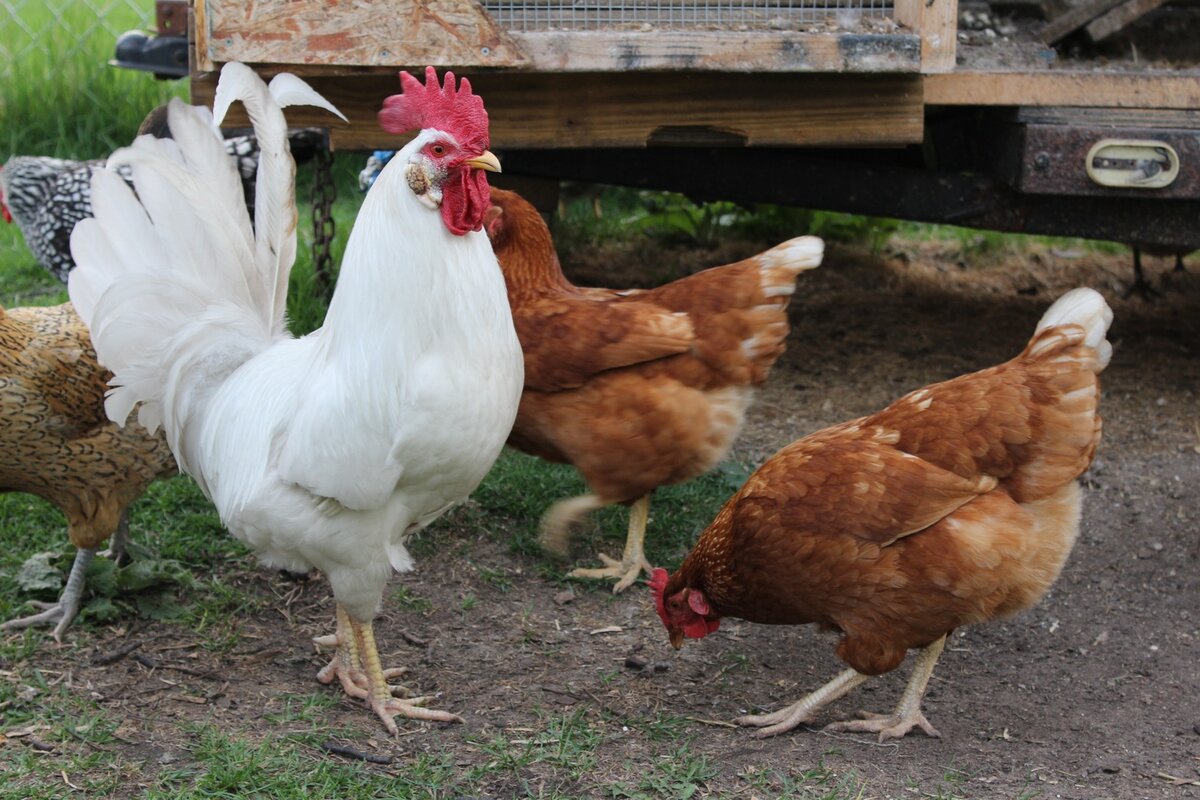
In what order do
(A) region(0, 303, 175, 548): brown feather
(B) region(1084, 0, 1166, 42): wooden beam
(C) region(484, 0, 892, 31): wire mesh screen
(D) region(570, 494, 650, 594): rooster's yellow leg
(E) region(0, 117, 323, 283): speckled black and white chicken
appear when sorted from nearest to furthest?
1. (A) region(0, 303, 175, 548): brown feather
2. (C) region(484, 0, 892, 31): wire mesh screen
3. (D) region(570, 494, 650, 594): rooster's yellow leg
4. (B) region(1084, 0, 1166, 42): wooden beam
5. (E) region(0, 117, 323, 283): speckled black and white chicken

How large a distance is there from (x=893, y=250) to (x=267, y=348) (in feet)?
16.5

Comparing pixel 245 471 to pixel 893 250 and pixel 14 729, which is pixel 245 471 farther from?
pixel 893 250

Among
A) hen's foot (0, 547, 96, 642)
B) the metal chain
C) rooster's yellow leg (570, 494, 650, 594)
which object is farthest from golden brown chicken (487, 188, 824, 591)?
the metal chain

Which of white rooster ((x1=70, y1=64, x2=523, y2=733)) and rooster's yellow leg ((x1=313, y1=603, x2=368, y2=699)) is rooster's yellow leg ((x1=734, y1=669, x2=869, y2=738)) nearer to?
white rooster ((x1=70, y1=64, x2=523, y2=733))

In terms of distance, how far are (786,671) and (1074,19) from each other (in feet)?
11.9

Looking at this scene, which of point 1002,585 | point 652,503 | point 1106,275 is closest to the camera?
point 1002,585

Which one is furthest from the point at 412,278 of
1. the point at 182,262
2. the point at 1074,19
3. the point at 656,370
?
the point at 1074,19

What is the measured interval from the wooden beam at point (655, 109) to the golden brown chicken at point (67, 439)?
3.62 ft

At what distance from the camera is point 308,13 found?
12.4 ft

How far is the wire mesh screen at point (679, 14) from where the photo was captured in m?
4.32

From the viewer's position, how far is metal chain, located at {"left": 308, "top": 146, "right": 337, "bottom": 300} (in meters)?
5.63

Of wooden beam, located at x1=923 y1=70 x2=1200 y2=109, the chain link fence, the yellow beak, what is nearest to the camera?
the yellow beak

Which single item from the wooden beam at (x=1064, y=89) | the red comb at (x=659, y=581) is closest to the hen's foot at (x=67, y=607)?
the red comb at (x=659, y=581)

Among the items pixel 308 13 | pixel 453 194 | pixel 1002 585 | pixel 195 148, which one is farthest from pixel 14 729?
pixel 1002 585
